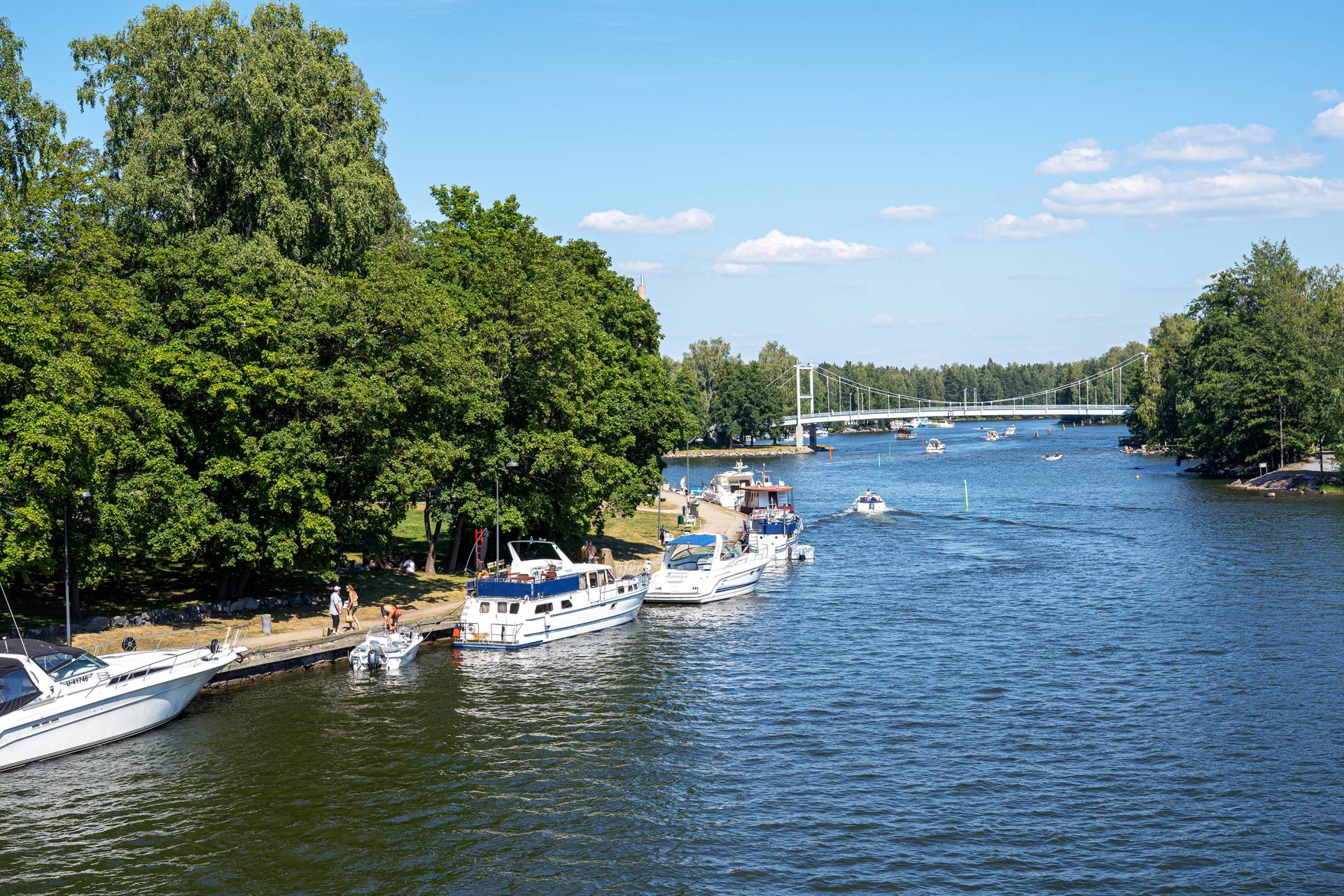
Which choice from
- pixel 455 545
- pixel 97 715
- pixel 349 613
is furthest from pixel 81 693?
pixel 455 545

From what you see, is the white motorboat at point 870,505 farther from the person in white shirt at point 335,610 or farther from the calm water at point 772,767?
the person in white shirt at point 335,610

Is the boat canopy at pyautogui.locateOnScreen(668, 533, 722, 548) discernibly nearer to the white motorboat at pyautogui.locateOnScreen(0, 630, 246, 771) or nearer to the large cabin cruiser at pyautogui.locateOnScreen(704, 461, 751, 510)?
the white motorboat at pyautogui.locateOnScreen(0, 630, 246, 771)

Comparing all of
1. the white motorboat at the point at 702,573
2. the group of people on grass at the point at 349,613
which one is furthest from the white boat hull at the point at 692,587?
the group of people on grass at the point at 349,613

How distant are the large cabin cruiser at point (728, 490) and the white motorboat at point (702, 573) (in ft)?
110

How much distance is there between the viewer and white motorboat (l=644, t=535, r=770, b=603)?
63.5 meters

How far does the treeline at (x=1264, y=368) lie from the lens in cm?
11556

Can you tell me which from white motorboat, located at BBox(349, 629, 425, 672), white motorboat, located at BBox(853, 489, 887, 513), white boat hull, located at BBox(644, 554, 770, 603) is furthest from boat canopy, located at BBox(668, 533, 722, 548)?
white motorboat, located at BBox(853, 489, 887, 513)

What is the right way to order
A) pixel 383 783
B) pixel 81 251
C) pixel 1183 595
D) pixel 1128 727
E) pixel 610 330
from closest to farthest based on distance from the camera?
pixel 383 783
pixel 1128 727
pixel 81 251
pixel 1183 595
pixel 610 330

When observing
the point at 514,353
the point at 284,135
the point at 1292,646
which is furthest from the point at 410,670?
the point at 1292,646

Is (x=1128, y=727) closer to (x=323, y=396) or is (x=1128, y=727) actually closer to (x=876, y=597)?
(x=876, y=597)

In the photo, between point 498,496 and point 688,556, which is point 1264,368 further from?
point 498,496

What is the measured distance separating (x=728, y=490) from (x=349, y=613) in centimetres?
7171

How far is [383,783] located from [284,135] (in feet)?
101

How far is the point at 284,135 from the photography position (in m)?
49.8
